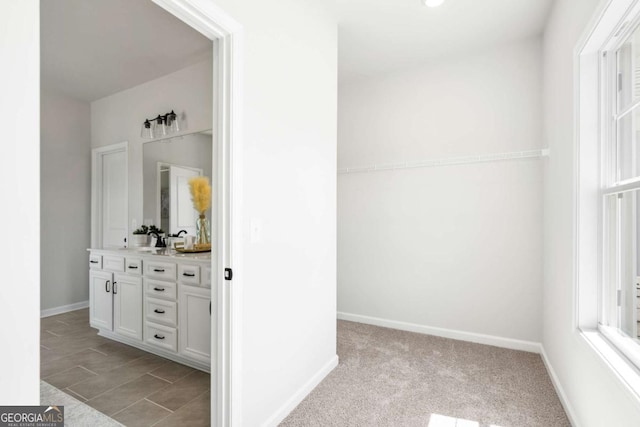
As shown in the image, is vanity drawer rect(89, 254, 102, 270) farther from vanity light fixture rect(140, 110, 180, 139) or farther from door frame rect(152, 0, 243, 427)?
door frame rect(152, 0, 243, 427)

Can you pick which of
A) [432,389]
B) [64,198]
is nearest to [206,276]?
[432,389]

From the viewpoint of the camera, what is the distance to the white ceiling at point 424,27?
243 cm

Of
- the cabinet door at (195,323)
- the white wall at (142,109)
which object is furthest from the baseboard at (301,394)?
the white wall at (142,109)

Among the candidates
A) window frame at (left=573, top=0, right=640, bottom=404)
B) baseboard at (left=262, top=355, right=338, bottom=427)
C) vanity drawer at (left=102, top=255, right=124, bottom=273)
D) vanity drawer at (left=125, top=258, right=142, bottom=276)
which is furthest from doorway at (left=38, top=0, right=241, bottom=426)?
vanity drawer at (left=102, top=255, right=124, bottom=273)

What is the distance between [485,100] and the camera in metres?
3.03

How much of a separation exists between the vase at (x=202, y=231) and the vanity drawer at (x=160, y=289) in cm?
50

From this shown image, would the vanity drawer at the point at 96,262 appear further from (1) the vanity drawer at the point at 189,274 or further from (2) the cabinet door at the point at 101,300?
(1) the vanity drawer at the point at 189,274

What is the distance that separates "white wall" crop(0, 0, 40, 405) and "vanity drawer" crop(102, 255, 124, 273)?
93.1 inches

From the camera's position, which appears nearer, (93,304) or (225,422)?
(225,422)

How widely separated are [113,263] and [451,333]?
3278 mm

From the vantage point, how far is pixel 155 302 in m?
2.73

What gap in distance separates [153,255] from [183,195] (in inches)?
31.7

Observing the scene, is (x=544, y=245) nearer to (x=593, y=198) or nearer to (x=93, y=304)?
(x=593, y=198)

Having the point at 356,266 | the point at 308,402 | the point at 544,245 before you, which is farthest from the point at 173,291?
the point at 544,245
